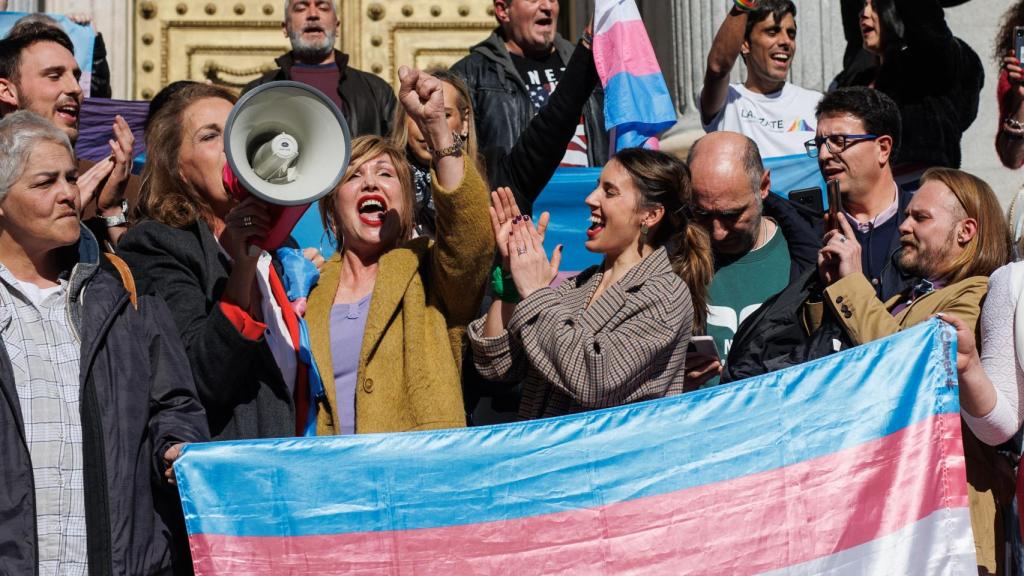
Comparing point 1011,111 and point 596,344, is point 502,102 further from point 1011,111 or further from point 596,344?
point 596,344

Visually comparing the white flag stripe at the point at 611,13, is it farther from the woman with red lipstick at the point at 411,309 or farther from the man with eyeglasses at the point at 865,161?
the woman with red lipstick at the point at 411,309

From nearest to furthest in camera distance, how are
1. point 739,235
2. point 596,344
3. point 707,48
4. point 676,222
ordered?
point 596,344
point 676,222
point 739,235
point 707,48

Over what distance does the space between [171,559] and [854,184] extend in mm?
2665

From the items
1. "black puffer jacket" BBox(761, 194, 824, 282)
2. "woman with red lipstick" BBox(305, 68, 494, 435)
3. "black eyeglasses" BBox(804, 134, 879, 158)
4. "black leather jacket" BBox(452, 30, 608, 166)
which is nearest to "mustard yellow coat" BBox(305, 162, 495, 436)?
"woman with red lipstick" BBox(305, 68, 494, 435)

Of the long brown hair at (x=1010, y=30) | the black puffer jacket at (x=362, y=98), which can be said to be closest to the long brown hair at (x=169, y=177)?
the black puffer jacket at (x=362, y=98)

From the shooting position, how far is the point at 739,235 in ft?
17.6

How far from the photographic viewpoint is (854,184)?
546cm

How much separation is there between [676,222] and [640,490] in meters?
1.06

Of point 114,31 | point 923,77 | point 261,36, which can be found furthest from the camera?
point 261,36

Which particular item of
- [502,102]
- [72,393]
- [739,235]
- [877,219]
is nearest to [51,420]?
[72,393]

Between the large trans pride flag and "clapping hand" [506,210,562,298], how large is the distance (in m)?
0.55

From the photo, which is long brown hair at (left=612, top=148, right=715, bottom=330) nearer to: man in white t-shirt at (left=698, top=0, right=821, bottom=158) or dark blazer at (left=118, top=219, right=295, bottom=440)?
dark blazer at (left=118, top=219, right=295, bottom=440)

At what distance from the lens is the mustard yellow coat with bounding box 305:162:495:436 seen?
14.6 ft

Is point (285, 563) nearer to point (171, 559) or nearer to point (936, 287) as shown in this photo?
point (171, 559)
